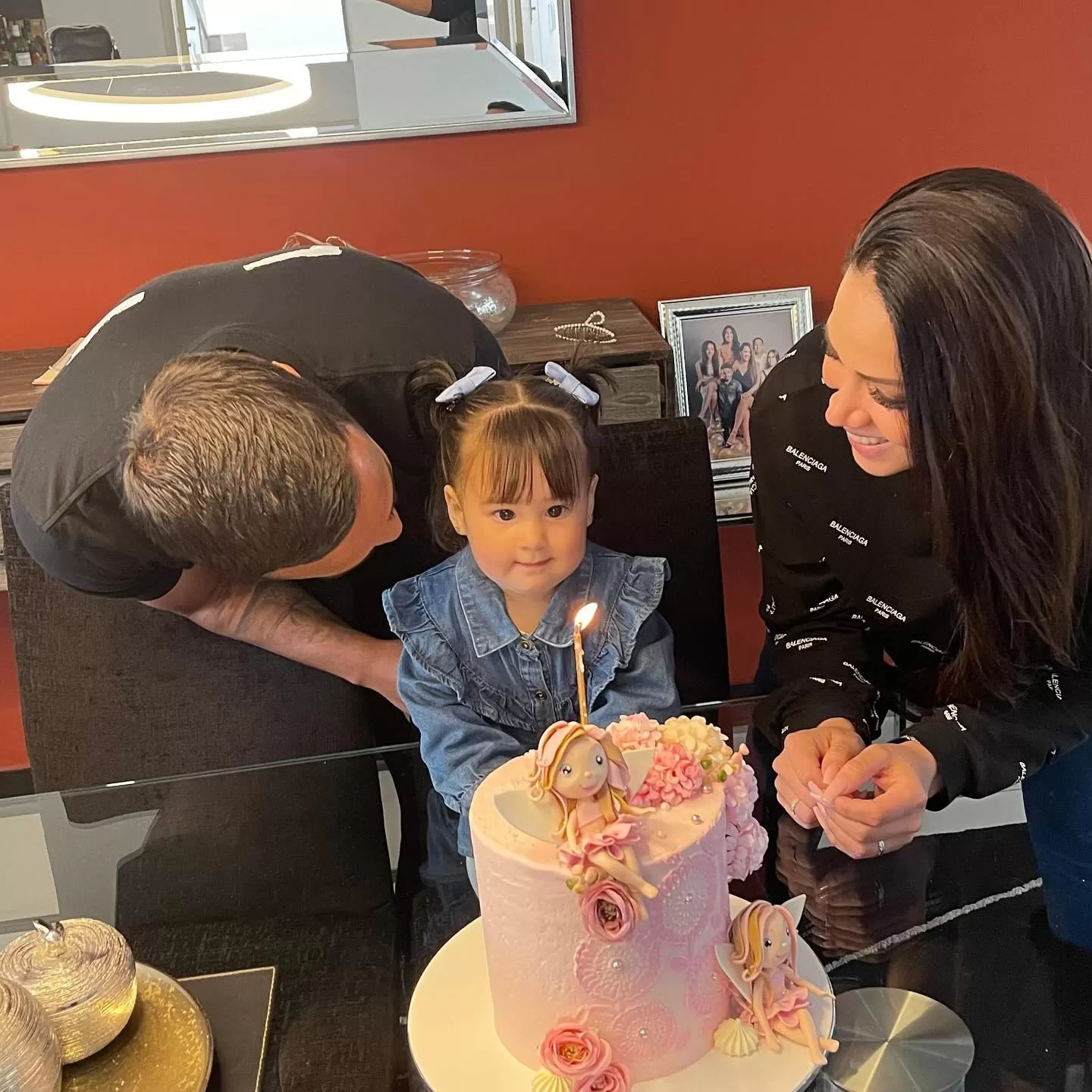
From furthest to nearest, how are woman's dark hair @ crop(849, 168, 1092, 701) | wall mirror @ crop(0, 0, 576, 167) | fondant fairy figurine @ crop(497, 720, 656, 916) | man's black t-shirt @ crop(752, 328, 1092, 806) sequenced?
wall mirror @ crop(0, 0, 576, 167)
man's black t-shirt @ crop(752, 328, 1092, 806)
woman's dark hair @ crop(849, 168, 1092, 701)
fondant fairy figurine @ crop(497, 720, 656, 916)

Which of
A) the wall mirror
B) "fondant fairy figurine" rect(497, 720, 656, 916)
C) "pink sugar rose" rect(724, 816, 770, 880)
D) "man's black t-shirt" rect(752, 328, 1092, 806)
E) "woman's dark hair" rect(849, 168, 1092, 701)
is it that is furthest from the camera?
the wall mirror

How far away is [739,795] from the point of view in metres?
0.77

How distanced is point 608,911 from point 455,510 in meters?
0.61

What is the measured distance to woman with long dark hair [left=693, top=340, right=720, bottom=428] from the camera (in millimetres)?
1950

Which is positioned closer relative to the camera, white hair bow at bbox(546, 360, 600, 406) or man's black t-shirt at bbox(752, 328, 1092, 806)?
man's black t-shirt at bbox(752, 328, 1092, 806)

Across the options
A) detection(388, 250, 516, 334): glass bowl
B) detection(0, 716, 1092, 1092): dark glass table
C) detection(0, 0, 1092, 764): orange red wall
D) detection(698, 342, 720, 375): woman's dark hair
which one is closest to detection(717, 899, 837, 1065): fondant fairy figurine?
detection(0, 716, 1092, 1092): dark glass table

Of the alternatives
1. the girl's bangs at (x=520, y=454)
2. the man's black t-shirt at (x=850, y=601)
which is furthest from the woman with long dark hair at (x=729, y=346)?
the girl's bangs at (x=520, y=454)

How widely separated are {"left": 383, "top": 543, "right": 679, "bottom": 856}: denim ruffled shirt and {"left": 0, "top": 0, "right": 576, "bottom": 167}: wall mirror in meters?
0.94

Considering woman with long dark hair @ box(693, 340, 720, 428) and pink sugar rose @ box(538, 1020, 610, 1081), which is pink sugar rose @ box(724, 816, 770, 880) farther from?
woman with long dark hair @ box(693, 340, 720, 428)

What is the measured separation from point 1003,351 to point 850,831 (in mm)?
436

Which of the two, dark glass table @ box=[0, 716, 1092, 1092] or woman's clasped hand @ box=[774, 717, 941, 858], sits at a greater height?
woman's clasped hand @ box=[774, 717, 941, 858]

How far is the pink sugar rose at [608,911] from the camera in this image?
0.67 m

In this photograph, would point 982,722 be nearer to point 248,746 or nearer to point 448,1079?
point 448,1079

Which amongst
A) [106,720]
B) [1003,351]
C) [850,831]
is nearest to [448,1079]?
[850,831]
